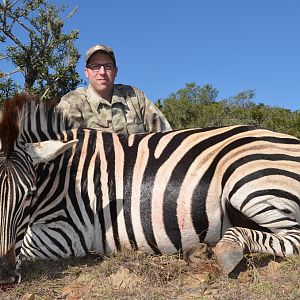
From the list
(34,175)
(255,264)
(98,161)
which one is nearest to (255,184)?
(255,264)

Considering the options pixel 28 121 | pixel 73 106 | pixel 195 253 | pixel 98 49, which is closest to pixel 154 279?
pixel 195 253

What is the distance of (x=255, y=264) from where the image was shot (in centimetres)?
265

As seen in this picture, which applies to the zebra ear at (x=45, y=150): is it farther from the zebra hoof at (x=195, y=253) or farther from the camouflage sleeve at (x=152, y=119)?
the camouflage sleeve at (x=152, y=119)

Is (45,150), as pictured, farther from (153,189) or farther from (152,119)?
(152,119)

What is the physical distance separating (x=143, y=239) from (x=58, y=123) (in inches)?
42.2

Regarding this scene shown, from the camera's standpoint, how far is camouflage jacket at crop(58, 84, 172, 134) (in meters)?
4.71

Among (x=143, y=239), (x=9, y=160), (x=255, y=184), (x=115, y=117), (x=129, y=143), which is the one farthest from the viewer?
(x=115, y=117)

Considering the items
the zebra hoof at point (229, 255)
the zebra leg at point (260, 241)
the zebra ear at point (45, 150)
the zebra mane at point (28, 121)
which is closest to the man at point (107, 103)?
the zebra mane at point (28, 121)

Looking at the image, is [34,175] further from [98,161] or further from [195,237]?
[195,237]

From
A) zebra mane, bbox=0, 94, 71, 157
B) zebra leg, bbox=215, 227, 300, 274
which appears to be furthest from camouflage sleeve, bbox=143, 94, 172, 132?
zebra leg, bbox=215, 227, 300, 274

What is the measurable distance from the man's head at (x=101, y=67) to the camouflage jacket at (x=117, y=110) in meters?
0.13

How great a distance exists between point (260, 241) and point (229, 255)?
12.5 inches

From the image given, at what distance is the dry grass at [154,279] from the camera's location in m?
2.25

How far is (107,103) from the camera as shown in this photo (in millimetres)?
4801
